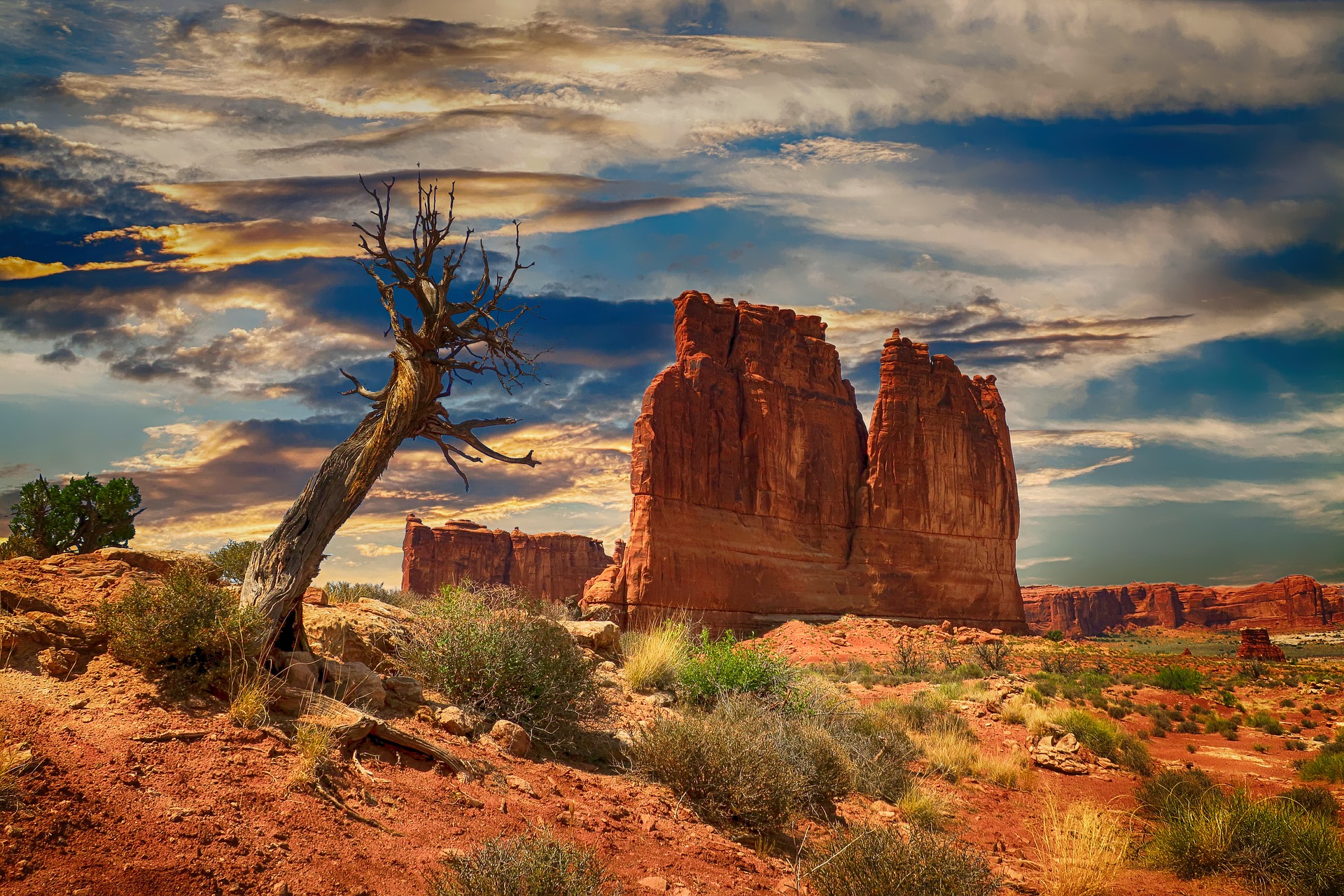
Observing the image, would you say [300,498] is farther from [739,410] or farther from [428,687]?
[739,410]

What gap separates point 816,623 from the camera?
53.9 m

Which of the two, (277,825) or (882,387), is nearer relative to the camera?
(277,825)

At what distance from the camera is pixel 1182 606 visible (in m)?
118

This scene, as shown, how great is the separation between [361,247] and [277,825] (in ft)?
20.9

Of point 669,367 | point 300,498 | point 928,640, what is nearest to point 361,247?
point 300,498

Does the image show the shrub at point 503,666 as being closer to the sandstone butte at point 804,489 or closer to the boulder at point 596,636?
the boulder at point 596,636

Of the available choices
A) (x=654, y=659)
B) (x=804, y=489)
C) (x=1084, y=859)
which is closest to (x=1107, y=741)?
(x=1084, y=859)

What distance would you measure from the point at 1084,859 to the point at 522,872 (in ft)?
20.3

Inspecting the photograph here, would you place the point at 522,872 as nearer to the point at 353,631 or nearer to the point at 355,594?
the point at 353,631

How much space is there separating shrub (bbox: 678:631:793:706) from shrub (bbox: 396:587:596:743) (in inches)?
112

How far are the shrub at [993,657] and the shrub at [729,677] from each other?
59.0 ft

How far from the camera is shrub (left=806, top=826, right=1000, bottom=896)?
5.90 m

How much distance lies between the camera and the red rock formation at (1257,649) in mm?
41219

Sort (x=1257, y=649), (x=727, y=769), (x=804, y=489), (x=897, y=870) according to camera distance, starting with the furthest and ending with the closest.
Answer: (x=804, y=489) < (x=1257, y=649) < (x=727, y=769) < (x=897, y=870)
